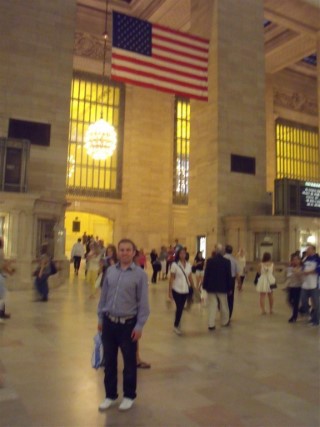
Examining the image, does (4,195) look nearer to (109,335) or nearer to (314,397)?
(109,335)

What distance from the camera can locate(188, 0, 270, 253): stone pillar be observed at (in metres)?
18.6

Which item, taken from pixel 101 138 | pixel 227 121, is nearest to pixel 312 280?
pixel 101 138

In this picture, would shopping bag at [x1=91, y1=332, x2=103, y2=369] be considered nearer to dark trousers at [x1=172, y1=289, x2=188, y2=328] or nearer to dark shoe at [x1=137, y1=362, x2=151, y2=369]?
dark shoe at [x1=137, y1=362, x2=151, y2=369]

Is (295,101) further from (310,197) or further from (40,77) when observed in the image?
(40,77)

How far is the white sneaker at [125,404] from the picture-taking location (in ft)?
11.4

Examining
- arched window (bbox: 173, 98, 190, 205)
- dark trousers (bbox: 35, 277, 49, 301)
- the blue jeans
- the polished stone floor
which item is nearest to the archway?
arched window (bbox: 173, 98, 190, 205)

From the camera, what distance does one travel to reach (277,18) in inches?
938

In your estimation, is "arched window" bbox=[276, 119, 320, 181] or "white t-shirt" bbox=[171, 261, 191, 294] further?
"arched window" bbox=[276, 119, 320, 181]

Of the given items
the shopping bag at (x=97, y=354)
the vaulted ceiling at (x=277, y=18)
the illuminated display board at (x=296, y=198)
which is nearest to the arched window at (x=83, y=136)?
the vaulted ceiling at (x=277, y=18)

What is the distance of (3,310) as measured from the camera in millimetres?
7332

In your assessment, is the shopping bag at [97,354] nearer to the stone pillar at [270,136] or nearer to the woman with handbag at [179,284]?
the woman with handbag at [179,284]

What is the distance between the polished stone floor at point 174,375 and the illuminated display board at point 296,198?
33.0 feet

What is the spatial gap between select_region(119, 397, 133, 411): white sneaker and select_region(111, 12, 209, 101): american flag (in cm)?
1233

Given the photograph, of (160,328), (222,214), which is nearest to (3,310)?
(160,328)
